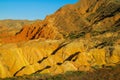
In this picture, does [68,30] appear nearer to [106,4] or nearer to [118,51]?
[106,4]

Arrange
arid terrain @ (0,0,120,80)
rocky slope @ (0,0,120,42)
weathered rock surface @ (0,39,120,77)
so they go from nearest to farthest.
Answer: arid terrain @ (0,0,120,80) < weathered rock surface @ (0,39,120,77) < rocky slope @ (0,0,120,42)

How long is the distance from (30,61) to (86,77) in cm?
2199

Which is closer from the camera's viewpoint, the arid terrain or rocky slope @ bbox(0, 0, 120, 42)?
the arid terrain

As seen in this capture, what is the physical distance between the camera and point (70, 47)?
64.3 metres

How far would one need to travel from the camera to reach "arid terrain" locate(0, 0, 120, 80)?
2096 inches

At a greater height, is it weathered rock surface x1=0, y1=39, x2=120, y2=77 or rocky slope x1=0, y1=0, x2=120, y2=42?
rocky slope x1=0, y1=0, x2=120, y2=42

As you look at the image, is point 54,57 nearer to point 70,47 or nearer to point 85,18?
point 70,47

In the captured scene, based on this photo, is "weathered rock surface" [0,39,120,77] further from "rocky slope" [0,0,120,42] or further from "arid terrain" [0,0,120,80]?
"rocky slope" [0,0,120,42]

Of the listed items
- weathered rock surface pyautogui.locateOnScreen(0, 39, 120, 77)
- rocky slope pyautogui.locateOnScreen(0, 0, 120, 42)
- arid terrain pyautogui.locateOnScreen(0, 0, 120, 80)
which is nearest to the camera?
arid terrain pyautogui.locateOnScreen(0, 0, 120, 80)

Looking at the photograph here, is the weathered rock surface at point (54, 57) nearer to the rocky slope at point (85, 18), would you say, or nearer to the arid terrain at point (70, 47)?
the arid terrain at point (70, 47)

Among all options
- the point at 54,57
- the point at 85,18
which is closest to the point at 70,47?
the point at 54,57

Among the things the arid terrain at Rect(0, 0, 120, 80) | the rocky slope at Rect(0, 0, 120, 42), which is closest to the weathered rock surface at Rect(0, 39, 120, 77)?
the arid terrain at Rect(0, 0, 120, 80)

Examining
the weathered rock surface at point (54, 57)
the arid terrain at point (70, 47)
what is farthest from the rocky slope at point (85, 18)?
the weathered rock surface at point (54, 57)

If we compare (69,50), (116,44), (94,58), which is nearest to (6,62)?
(69,50)
